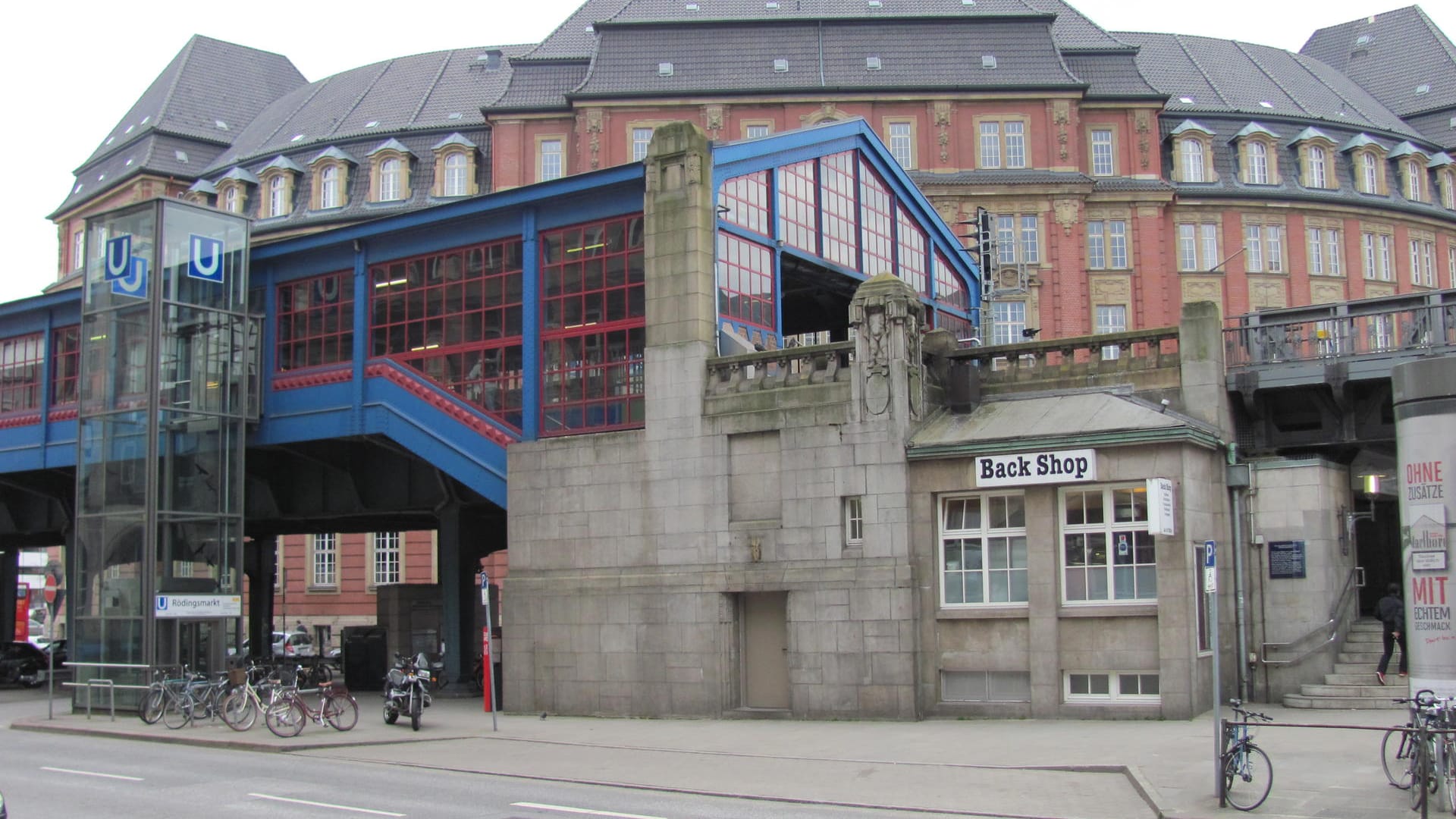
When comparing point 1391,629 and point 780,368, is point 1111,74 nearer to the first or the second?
point 780,368

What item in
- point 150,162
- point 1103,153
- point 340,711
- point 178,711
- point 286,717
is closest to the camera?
point 286,717

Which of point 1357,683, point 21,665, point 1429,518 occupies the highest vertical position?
point 1429,518

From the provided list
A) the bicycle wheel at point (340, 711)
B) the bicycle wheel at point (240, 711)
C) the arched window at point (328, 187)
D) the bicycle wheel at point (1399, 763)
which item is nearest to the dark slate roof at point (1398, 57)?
the arched window at point (328, 187)

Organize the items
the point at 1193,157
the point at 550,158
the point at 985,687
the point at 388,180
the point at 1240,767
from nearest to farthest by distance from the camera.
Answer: the point at 1240,767 → the point at 985,687 → the point at 550,158 → the point at 1193,157 → the point at 388,180

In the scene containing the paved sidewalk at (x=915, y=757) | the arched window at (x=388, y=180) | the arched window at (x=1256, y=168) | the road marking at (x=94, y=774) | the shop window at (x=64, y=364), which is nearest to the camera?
the paved sidewalk at (x=915, y=757)

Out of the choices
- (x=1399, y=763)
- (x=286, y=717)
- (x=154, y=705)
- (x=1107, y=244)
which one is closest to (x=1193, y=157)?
(x=1107, y=244)

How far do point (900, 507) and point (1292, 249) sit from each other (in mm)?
52583

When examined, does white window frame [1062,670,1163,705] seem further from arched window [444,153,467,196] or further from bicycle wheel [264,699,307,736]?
arched window [444,153,467,196]

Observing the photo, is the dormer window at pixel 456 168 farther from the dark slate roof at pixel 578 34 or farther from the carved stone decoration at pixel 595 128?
the carved stone decoration at pixel 595 128

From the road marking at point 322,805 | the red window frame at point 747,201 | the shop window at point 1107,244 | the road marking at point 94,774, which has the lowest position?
the road marking at point 94,774

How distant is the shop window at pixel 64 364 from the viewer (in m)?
37.2

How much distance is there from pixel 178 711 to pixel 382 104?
54273 mm

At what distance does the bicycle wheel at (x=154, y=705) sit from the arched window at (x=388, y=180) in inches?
1799

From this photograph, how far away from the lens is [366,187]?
71000 mm
